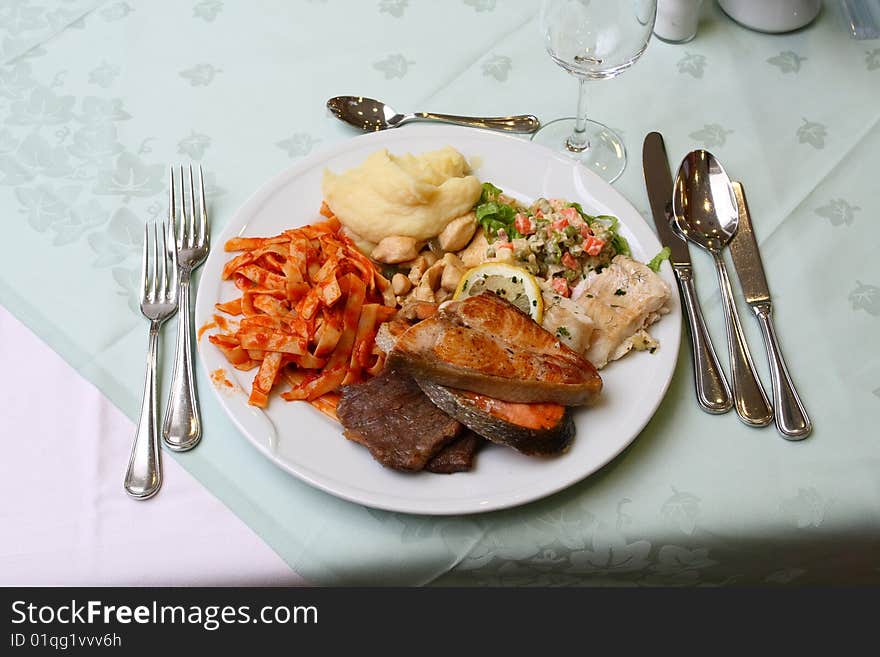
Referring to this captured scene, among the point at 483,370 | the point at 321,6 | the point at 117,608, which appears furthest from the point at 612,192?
the point at 117,608

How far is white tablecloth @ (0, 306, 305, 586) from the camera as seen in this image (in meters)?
1.93

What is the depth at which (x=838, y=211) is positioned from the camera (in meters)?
2.65

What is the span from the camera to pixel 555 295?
2.29 m

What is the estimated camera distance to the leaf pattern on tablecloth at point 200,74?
121 inches

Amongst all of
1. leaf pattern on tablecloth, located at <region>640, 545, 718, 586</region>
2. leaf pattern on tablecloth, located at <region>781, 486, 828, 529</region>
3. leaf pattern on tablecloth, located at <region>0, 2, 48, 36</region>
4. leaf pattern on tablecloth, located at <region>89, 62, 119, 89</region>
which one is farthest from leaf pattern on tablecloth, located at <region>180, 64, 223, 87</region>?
leaf pattern on tablecloth, located at <region>781, 486, 828, 529</region>

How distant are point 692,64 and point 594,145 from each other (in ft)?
2.00

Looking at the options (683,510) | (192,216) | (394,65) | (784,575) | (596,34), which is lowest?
(784,575)

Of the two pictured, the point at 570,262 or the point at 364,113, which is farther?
the point at 364,113

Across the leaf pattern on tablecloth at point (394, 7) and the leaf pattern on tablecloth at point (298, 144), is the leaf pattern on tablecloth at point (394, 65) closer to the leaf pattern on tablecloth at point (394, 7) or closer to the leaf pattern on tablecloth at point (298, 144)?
the leaf pattern on tablecloth at point (394, 7)

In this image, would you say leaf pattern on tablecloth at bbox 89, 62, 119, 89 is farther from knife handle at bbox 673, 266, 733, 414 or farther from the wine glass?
knife handle at bbox 673, 266, 733, 414

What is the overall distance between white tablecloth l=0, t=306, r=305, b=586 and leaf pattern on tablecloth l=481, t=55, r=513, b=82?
71.0 inches

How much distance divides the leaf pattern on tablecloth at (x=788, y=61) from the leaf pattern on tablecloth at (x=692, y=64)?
256 mm

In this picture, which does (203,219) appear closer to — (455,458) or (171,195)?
(171,195)

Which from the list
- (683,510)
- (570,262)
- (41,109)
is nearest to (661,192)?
(570,262)
